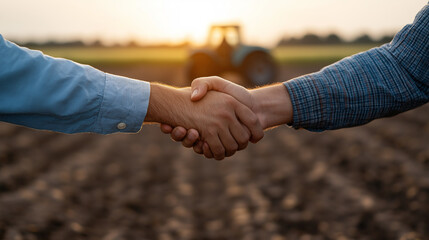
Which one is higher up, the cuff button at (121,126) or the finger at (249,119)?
the cuff button at (121,126)

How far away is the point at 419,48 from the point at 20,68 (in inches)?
76.8

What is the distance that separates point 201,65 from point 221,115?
333 inches

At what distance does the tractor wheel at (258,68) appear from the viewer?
11305 millimetres

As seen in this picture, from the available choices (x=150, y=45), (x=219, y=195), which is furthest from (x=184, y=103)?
(x=150, y=45)

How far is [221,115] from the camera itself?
2.79 meters

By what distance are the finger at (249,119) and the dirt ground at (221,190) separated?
0.99 m

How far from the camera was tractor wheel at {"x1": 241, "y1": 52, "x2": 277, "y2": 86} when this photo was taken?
1130cm

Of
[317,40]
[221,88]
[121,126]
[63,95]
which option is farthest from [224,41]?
[317,40]

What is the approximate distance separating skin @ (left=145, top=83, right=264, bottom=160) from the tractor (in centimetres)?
830

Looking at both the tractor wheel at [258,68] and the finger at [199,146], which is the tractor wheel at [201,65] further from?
the finger at [199,146]

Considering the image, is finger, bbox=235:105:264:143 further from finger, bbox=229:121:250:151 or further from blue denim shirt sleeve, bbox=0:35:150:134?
blue denim shirt sleeve, bbox=0:35:150:134

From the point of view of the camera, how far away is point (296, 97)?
104 inches

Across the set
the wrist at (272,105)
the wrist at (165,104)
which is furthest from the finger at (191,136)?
the wrist at (272,105)

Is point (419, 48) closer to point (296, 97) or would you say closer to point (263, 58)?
point (296, 97)
